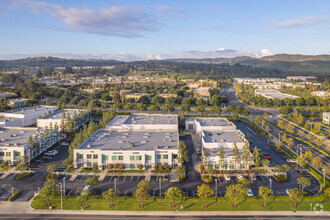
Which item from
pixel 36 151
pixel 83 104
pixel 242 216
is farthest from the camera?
pixel 83 104

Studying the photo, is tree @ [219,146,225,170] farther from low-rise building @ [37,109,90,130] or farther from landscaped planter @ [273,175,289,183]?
low-rise building @ [37,109,90,130]

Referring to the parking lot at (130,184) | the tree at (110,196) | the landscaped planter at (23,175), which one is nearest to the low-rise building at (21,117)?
the parking lot at (130,184)

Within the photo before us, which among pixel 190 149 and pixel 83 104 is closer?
pixel 190 149

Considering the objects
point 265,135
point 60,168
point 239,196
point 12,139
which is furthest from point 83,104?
point 239,196

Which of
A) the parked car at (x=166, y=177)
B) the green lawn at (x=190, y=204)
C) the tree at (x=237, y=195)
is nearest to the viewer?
the tree at (x=237, y=195)

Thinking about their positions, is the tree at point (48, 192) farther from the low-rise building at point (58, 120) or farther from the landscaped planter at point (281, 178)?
the landscaped planter at point (281, 178)

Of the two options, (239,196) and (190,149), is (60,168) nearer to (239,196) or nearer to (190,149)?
(190,149)
